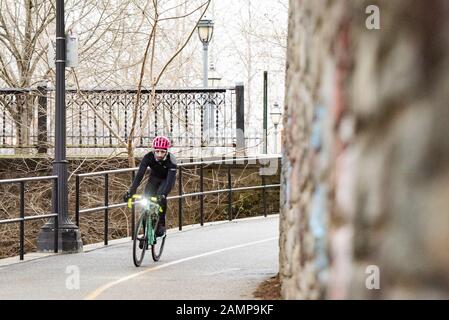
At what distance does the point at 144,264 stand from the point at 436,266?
1187 centimetres

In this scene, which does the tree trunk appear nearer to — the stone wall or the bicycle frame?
the bicycle frame

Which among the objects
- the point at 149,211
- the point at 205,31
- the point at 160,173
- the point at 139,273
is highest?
the point at 205,31

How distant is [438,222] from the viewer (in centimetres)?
270

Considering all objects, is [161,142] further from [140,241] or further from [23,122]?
[23,122]

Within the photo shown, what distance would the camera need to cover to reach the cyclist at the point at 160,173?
13.9 m

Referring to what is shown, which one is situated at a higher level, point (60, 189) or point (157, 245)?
point (60, 189)

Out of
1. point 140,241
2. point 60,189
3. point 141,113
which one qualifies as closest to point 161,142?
point 140,241

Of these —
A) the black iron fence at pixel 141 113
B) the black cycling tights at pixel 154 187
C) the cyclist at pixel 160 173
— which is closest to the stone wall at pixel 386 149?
the cyclist at pixel 160 173

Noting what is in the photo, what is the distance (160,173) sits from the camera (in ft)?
47.4

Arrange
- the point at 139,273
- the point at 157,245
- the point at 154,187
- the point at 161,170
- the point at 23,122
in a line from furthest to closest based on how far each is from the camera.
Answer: the point at 23,122
the point at 157,245
the point at 154,187
the point at 161,170
the point at 139,273

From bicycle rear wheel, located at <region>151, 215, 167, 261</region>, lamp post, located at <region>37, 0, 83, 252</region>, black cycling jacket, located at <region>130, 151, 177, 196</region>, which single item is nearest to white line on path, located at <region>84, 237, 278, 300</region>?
bicycle rear wheel, located at <region>151, 215, 167, 261</region>

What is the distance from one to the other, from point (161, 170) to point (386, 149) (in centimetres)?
1148

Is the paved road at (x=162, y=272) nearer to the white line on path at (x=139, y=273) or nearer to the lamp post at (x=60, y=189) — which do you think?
the white line on path at (x=139, y=273)

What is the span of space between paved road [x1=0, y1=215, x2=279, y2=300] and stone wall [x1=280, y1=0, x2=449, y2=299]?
22.8ft
